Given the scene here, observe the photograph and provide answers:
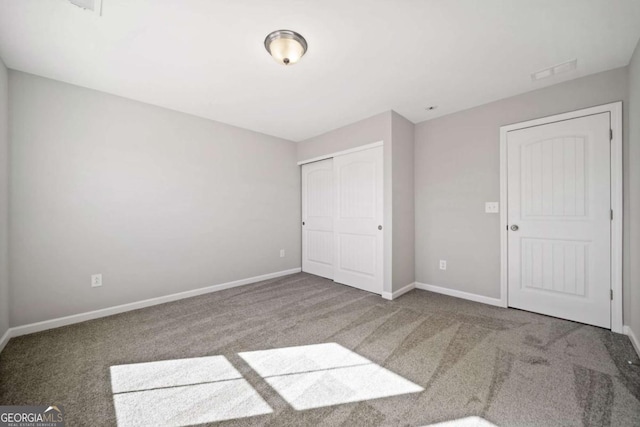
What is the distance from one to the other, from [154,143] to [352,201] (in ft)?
8.71

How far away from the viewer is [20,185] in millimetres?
2283

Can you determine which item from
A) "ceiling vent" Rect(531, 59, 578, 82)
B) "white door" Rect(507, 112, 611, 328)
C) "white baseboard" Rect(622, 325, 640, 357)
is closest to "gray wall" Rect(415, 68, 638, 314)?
"white door" Rect(507, 112, 611, 328)

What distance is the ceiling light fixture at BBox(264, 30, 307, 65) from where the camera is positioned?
186 cm

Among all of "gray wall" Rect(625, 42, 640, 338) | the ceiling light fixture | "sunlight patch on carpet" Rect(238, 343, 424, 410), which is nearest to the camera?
"sunlight patch on carpet" Rect(238, 343, 424, 410)

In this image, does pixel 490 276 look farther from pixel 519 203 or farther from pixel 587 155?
pixel 587 155

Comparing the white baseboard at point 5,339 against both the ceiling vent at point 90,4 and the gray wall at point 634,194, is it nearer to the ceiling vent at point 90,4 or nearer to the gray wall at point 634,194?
A: the ceiling vent at point 90,4

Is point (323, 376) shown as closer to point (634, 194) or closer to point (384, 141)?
point (384, 141)

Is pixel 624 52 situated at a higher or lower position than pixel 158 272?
higher

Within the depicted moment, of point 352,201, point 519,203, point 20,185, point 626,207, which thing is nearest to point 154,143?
point 20,185

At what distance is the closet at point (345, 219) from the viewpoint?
3.41 m

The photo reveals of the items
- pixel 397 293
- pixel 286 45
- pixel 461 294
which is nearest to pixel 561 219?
pixel 461 294

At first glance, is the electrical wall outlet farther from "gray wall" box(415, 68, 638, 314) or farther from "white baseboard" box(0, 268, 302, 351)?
"gray wall" box(415, 68, 638, 314)

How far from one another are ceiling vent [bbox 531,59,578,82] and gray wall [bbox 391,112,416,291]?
138cm

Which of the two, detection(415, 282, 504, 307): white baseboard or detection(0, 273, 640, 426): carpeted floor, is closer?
detection(0, 273, 640, 426): carpeted floor
